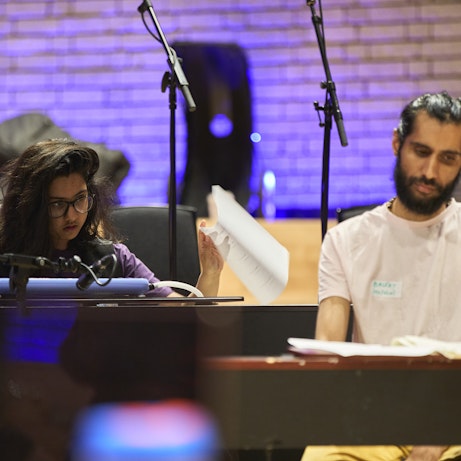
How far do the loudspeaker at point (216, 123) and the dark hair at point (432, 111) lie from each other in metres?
2.40

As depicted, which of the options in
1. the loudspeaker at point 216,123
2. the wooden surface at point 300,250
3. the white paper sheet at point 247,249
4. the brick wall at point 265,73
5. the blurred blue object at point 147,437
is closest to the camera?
the blurred blue object at point 147,437

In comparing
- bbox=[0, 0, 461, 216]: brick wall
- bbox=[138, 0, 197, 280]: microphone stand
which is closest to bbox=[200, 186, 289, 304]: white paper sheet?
bbox=[138, 0, 197, 280]: microphone stand

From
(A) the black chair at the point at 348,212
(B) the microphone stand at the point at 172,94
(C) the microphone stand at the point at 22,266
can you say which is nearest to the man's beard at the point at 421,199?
(A) the black chair at the point at 348,212

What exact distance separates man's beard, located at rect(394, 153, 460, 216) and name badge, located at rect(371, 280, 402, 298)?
0.64ft

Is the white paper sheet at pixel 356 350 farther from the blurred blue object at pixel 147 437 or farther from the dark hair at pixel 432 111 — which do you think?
the dark hair at pixel 432 111

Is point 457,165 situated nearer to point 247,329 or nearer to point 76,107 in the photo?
point 247,329

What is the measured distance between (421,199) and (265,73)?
10.9ft

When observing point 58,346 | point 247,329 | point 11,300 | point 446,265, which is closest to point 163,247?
point 247,329

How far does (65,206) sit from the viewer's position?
245cm

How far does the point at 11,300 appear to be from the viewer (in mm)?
1338

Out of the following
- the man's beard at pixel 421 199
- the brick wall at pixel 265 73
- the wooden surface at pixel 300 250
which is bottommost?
the wooden surface at pixel 300 250

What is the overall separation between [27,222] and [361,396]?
1.60 metres

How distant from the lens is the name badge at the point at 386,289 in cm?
214

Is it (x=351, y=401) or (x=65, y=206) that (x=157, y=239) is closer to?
(x=65, y=206)
